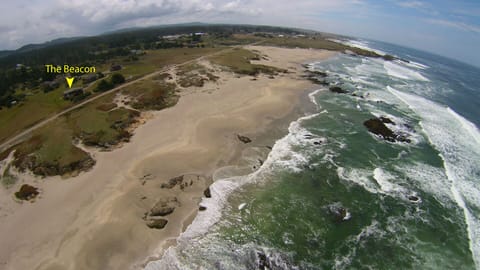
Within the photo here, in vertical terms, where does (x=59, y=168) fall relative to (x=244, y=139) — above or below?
below

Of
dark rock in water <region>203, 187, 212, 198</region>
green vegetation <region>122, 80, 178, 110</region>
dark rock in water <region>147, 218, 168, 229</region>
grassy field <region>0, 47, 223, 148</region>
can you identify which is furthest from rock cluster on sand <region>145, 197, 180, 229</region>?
grassy field <region>0, 47, 223, 148</region>

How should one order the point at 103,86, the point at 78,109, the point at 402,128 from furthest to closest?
the point at 103,86 < the point at 78,109 < the point at 402,128

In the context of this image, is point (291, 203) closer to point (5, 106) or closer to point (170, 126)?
point (170, 126)

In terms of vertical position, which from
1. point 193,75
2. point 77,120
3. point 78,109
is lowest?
point 77,120

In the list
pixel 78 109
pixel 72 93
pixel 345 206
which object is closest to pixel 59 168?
pixel 78 109

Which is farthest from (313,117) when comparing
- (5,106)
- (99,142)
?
(5,106)

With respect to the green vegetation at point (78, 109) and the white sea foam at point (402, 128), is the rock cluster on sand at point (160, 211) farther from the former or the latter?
the white sea foam at point (402, 128)

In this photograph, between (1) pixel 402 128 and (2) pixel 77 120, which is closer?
(2) pixel 77 120

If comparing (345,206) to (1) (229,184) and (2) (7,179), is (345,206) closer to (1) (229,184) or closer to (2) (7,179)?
(1) (229,184)

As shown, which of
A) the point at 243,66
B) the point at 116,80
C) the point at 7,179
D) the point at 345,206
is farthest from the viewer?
the point at 243,66
